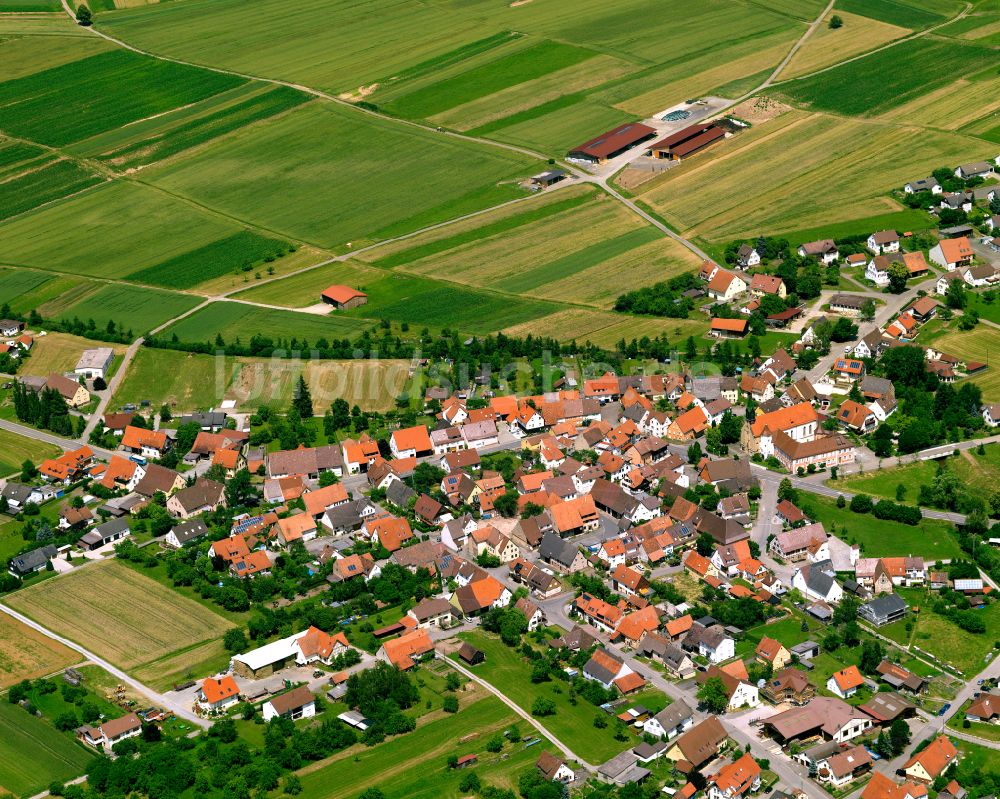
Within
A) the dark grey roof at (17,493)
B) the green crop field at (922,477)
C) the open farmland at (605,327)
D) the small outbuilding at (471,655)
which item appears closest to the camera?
the small outbuilding at (471,655)

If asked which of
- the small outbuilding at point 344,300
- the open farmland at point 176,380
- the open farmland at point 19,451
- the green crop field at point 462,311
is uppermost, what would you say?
the small outbuilding at point 344,300

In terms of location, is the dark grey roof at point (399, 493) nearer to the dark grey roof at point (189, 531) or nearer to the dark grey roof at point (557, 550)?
the dark grey roof at point (557, 550)

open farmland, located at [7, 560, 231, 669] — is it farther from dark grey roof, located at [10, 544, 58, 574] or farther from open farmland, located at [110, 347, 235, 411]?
open farmland, located at [110, 347, 235, 411]

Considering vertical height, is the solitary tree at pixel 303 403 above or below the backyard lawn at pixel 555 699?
above

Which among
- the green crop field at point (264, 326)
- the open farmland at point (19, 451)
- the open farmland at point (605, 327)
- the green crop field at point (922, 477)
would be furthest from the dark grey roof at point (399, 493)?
the green crop field at point (922, 477)

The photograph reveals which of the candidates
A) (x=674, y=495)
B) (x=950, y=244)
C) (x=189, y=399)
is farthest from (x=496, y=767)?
(x=950, y=244)

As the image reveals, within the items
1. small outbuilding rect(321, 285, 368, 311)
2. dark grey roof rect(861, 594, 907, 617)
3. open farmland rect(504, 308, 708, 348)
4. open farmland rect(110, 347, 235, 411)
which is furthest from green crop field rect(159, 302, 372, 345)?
dark grey roof rect(861, 594, 907, 617)

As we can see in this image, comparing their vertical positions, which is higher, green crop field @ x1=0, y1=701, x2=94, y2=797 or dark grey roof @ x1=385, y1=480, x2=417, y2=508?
dark grey roof @ x1=385, y1=480, x2=417, y2=508
